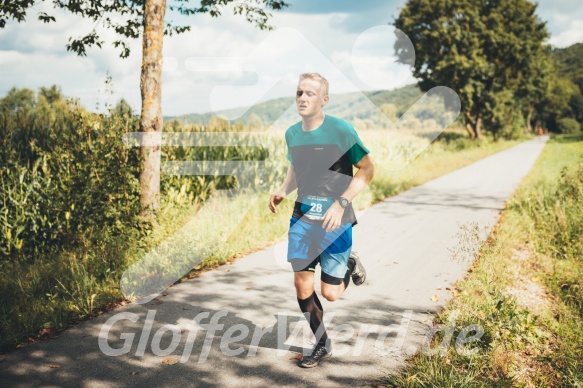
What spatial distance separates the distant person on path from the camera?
3.04m

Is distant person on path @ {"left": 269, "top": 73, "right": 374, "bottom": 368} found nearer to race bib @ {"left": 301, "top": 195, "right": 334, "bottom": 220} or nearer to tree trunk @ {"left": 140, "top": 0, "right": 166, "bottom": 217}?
race bib @ {"left": 301, "top": 195, "right": 334, "bottom": 220}

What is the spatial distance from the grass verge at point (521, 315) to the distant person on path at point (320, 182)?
92 cm

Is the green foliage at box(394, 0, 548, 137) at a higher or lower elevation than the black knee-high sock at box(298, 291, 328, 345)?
higher

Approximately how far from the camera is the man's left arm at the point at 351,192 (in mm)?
2955

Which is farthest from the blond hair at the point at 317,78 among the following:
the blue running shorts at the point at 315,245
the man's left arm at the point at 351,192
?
the blue running shorts at the point at 315,245

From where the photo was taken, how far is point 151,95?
612cm

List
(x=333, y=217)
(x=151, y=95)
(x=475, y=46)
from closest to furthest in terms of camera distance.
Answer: (x=333, y=217) → (x=151, y=95) → (x=475, y=46)

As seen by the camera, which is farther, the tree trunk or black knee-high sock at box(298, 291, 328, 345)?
the tree trunk

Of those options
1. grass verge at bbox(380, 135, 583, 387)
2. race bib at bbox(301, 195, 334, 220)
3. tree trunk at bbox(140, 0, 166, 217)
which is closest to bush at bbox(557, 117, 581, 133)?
grass verge at bbox(380, 135, 583, 387)

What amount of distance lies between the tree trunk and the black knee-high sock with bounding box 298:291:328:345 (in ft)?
12.2

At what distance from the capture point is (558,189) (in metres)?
8.58

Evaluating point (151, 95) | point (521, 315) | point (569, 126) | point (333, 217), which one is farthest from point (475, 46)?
point (569, 126)

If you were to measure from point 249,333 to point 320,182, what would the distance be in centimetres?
166

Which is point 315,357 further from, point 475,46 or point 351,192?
point 475,46
